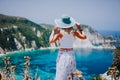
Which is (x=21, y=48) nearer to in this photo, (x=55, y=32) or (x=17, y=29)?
(x=17, y=29)

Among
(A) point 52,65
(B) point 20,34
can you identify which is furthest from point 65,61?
(B) point 20,34

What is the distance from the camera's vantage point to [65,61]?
251 centimetres

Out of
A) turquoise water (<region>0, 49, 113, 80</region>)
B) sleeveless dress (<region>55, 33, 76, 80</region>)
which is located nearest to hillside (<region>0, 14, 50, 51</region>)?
turquoise water (<region>0, 49, 113, 80</region>)

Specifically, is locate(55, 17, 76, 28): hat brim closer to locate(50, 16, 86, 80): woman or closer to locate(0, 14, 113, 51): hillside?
locate(50, 16, 86, 80): woman

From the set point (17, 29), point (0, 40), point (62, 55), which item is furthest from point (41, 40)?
point (62, 55)

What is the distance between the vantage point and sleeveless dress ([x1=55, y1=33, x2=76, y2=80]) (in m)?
2.51

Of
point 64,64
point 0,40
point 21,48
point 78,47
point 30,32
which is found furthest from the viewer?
point 78,47

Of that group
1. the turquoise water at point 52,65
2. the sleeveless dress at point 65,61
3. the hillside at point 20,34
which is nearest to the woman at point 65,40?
the sleeveless dress at point 65,61

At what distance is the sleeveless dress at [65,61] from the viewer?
2.51m

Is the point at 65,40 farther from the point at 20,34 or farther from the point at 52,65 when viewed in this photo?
the point at 20,34

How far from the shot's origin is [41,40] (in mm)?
72125

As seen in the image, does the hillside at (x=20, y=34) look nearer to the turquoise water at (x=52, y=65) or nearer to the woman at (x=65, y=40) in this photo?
the turquoise water at (x=52, y=65)

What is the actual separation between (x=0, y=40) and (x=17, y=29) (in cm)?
1139

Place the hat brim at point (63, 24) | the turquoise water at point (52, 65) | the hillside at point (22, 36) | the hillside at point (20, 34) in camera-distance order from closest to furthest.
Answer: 1. the hat brim at point (63, 24)
2. the turquoise water at point (52, 65)
3. the hillside at point (20, 34)
4. the hillside at point (22, 36)
